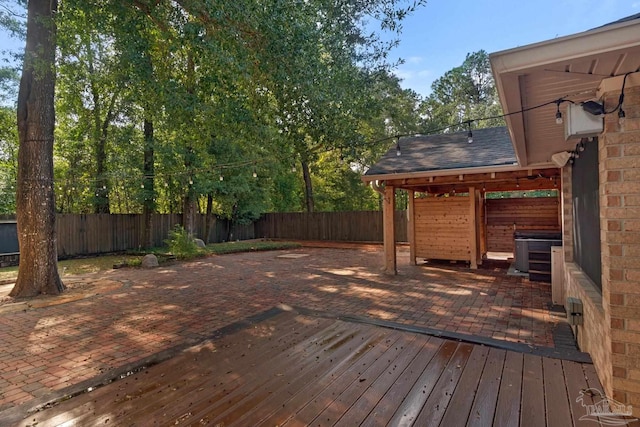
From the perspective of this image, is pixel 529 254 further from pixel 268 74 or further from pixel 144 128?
pixel 144 128

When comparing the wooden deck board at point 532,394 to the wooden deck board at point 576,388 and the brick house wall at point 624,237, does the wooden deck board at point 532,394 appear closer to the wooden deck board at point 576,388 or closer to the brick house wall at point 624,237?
the wooden deck board at point 576,388

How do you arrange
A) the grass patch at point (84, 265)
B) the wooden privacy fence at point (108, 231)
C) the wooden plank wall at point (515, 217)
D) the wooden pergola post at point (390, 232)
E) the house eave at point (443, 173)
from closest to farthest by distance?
the house eave at point (443, 173) < the wooden pergola post at point (390, 232) < the grass patch at point (84, 265) < the wooden plank wall at point (515, 217) < the wooden privacy fence at point (108, 231)

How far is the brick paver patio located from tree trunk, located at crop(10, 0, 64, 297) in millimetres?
583

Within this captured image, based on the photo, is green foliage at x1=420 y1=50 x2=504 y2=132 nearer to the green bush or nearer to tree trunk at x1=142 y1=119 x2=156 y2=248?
tree trunk at x1=142 y1=119 x2=156 y2=248

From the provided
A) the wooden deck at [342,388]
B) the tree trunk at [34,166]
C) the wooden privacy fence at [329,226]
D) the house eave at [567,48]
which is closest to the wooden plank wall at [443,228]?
the wooden privacy fence at [329,226]

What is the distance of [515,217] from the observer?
10320mm

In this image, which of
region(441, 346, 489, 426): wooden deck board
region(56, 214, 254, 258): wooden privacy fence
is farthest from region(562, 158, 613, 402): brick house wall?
region(56, 214, 254, 258): wooden privacy fence

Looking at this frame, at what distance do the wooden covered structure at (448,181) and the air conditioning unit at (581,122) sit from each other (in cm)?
427

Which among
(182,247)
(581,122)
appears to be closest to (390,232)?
(581,122)

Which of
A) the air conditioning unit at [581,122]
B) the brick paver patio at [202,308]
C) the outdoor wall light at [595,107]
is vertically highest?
the outdoor wall light at [595,107]

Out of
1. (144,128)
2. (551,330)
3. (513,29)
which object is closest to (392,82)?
(513,29)

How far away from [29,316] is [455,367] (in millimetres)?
5209

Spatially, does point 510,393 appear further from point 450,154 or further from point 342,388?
point 450,154

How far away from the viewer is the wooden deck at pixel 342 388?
2.06 metres
